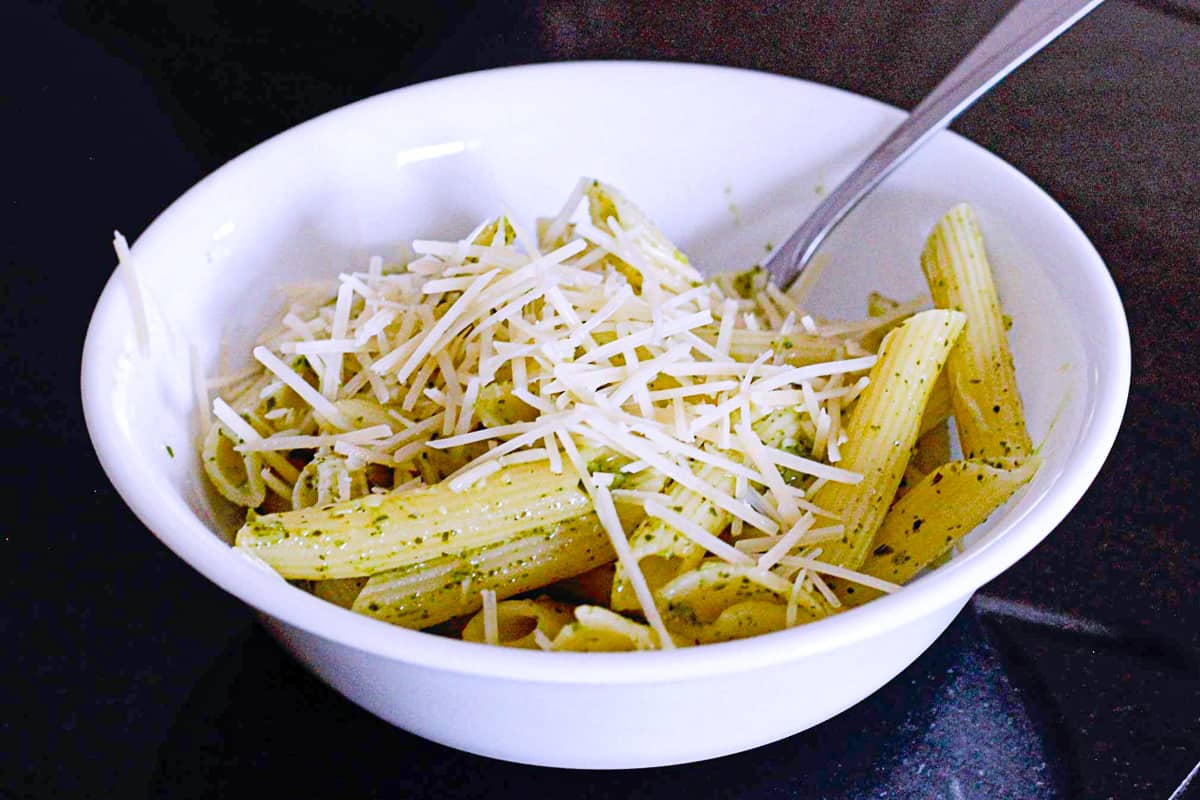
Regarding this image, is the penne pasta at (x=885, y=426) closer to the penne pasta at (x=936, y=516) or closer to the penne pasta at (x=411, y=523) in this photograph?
the penne pasta at (x=936, y=516)

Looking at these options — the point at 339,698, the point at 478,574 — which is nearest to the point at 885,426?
the point at 478,574

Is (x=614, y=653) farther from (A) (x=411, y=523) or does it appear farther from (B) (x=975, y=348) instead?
(B) (x=975, y=348)

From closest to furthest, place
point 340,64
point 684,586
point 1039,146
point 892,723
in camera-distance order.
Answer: point 684,586
point 892,723
point 1039,146
point 340,64

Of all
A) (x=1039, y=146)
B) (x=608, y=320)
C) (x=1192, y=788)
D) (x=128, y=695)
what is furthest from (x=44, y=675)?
(x=1039, y=146)

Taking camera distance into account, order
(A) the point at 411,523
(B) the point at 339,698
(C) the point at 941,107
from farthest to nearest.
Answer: (C) the point at 941,107 → (B) the point at 339,698 → (A) the point at 411,523

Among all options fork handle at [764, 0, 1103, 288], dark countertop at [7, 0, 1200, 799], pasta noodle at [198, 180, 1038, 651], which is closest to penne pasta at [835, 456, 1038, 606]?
pasta noodle at [198, 180, 1038, 651]

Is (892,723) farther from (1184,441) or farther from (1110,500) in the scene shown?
(1184,441)

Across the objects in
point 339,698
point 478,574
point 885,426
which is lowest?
point 339,698
